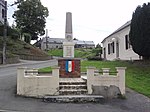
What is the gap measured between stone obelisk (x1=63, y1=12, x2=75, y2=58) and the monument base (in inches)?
39.9

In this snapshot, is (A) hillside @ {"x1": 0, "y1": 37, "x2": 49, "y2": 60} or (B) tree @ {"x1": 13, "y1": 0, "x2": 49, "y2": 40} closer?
(A) hillside @ {"x1": 0, "y1": 37, "x2": 49, "y2": 60}

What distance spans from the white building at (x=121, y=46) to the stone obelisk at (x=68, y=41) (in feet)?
51.8

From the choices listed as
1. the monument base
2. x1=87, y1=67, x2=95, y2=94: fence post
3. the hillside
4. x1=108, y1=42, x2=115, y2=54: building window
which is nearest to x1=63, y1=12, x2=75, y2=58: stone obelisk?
the monument base

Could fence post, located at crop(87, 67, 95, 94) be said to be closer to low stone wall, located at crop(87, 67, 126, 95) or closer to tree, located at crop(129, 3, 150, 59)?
low stone wall, located at crop(87, 67, 126, 95)

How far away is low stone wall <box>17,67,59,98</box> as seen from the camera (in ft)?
51.8

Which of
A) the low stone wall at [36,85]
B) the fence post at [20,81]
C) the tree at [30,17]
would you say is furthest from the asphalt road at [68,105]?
the tree at [30,17]

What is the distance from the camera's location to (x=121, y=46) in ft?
141

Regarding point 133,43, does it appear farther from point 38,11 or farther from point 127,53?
point 38,11

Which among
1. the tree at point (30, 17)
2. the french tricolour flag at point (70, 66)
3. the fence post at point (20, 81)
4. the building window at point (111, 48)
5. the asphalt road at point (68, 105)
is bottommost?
the asphalt road at point (68, 105)

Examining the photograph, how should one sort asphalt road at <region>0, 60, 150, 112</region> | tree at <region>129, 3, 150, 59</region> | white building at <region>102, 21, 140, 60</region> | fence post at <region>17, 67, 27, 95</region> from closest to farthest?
asphalt road at <region>0, 60, 150, 112</region> → fence post at <region>17, 67, 27, 95</region> → tree at <region>129, 3, 150, 59</region> → white building at <region>102, 21, 140, 60</region>

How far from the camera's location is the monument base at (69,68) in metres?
19.5

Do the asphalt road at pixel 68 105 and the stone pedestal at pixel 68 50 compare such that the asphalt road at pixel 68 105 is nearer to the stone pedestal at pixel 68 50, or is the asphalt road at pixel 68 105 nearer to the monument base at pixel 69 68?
the monument base at pixel 69 68

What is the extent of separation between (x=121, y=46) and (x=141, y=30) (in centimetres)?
1424

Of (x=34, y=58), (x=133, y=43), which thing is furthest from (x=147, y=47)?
(x=34, y=58)
